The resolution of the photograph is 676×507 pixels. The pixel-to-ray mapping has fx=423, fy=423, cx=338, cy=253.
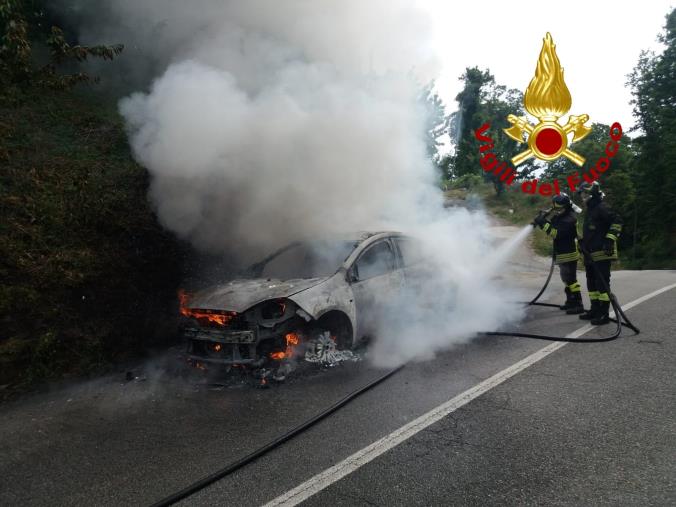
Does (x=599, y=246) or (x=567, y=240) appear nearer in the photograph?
(x=599, y=246)

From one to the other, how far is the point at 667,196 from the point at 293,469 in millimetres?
25609

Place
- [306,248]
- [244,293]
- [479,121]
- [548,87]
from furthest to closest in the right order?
1. [479,121]
2. [548,87]
3. [306,248]
4. [244,293]

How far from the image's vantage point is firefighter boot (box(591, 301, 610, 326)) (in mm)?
5715

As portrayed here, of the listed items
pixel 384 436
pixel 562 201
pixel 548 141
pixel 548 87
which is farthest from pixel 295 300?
pixel 548 141

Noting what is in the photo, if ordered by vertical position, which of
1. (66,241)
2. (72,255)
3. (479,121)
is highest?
(479,121)

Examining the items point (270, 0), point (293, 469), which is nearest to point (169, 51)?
point (270, 0)

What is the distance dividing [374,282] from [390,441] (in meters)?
2.28

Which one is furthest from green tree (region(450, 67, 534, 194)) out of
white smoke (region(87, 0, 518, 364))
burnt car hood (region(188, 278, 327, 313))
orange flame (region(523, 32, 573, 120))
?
burnt car hood (region(188, 278, 327, 313))

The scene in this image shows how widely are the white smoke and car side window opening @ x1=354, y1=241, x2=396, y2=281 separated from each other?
60cm

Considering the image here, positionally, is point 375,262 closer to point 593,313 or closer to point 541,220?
point 541,220

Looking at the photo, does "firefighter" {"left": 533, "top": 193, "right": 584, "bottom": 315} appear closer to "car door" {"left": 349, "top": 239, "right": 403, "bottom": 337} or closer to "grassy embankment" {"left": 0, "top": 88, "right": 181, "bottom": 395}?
"car door" {"left": 349, "top": 239, "right": 403, "bottom": 337}

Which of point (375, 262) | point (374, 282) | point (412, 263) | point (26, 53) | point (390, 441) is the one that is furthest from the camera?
point (26, 53)

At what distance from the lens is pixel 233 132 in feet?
20.3

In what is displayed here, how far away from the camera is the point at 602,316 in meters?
5.77
